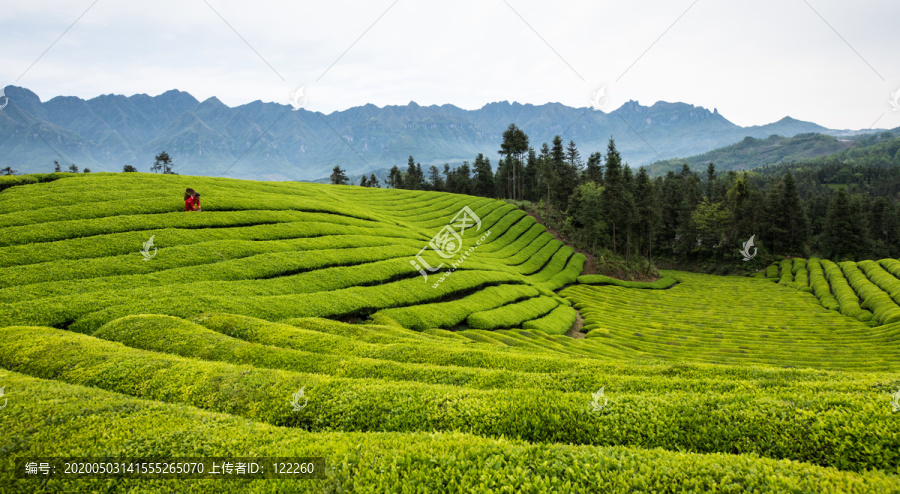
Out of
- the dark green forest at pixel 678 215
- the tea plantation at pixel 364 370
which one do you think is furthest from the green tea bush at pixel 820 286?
the dark green forest at pixel 678 215

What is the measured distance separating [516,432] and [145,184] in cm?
4486

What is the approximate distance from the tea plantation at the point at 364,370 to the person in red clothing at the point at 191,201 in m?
1.07

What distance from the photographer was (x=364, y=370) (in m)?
13.3

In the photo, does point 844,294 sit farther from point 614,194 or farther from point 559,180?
point 559,180

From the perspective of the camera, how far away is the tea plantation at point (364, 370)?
22.7 feet

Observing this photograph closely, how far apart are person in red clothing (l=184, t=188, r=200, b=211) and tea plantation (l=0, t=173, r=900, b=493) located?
1072 millimetres

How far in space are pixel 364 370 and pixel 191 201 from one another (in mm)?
30373

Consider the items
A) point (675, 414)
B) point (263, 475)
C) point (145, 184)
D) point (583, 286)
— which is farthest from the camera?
point (583, 286)

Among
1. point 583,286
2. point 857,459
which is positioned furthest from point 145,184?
point 583,286

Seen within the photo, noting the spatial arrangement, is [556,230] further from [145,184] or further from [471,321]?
[145,184]

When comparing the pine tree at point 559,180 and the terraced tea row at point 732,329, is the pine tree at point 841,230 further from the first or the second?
the pine tree at point 559,180

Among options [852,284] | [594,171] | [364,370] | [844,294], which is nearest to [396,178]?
[594,171]

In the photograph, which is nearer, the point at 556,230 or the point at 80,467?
the point at 80,467

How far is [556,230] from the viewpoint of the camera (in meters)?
79.4
